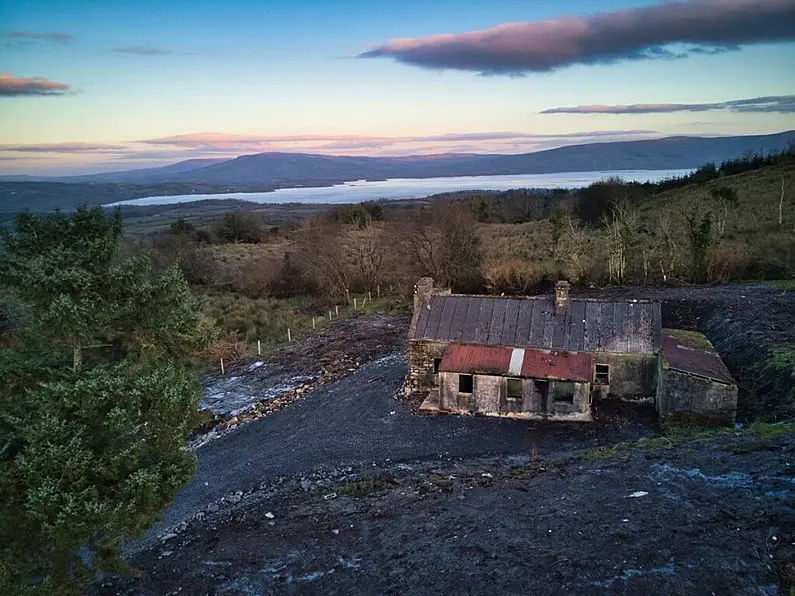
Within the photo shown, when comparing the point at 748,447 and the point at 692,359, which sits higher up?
the point at 692,359

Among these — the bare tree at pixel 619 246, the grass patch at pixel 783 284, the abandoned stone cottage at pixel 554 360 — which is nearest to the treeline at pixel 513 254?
the bare tree at pixel 619 246

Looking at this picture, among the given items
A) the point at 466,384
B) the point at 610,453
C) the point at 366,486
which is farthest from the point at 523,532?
the point at 466,384

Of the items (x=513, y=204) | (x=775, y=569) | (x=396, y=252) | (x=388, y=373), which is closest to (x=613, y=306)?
(x=388, y=373)

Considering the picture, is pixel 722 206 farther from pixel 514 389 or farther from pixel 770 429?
pixel 514 389

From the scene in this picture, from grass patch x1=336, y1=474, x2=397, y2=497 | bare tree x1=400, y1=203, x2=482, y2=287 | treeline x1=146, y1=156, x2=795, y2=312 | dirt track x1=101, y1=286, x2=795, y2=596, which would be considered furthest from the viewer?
bare tree x1=400, y1=203, x2=482, y2=287

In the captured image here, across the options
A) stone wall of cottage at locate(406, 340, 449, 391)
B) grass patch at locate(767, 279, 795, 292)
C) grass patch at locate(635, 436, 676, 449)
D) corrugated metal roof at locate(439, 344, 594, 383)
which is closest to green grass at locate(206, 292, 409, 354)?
stone wall of cottage at locate(406, 340, 449, 391)

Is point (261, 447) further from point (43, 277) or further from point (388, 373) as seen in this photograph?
point (43, 277)

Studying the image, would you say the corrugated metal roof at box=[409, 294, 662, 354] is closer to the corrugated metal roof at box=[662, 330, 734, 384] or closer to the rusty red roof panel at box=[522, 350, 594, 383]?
the rusty red roof panel at box=[522, 350, 594, 383]
